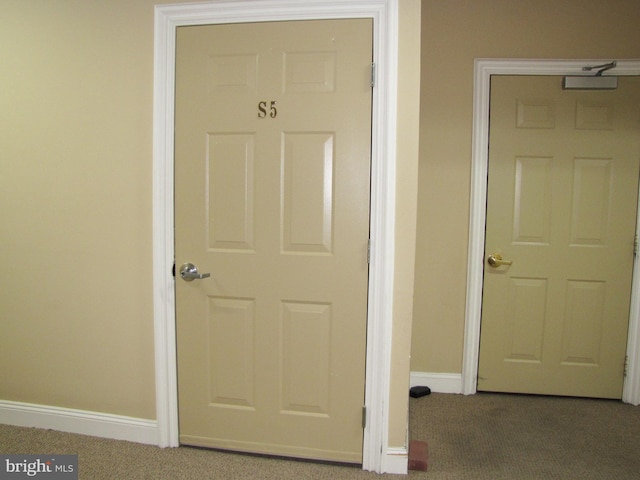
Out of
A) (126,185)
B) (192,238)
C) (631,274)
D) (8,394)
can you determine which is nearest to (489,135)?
(631,274)

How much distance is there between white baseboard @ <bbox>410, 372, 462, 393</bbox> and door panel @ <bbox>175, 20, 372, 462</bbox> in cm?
90

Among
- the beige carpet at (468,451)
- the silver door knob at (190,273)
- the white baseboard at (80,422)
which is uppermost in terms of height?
the silver door knob at (190,273)

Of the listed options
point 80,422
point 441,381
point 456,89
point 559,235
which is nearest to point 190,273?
point 80,422

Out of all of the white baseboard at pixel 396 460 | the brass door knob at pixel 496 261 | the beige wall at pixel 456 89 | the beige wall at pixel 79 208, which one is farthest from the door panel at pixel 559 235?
the beige wall at pixel 79 208

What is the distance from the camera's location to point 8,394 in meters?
2.13

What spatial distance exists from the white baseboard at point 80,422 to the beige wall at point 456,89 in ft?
5.36

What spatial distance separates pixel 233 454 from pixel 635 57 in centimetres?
315

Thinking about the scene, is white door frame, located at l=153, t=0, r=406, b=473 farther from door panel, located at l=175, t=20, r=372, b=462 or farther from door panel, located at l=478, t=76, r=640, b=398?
door panel, located at l=478, t=76, r=640, b=398

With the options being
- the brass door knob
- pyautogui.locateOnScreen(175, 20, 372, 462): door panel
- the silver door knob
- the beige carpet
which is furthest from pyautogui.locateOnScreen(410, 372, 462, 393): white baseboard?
the silver door knob

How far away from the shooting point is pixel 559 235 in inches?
95.4

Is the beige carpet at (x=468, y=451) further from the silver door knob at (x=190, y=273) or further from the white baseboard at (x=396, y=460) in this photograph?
the silver door knob at (x=190, y=273)

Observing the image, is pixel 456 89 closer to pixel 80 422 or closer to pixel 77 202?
pixel 77 202

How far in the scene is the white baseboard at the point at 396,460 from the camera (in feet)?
5.87

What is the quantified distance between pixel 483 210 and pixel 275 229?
54.4 inches
